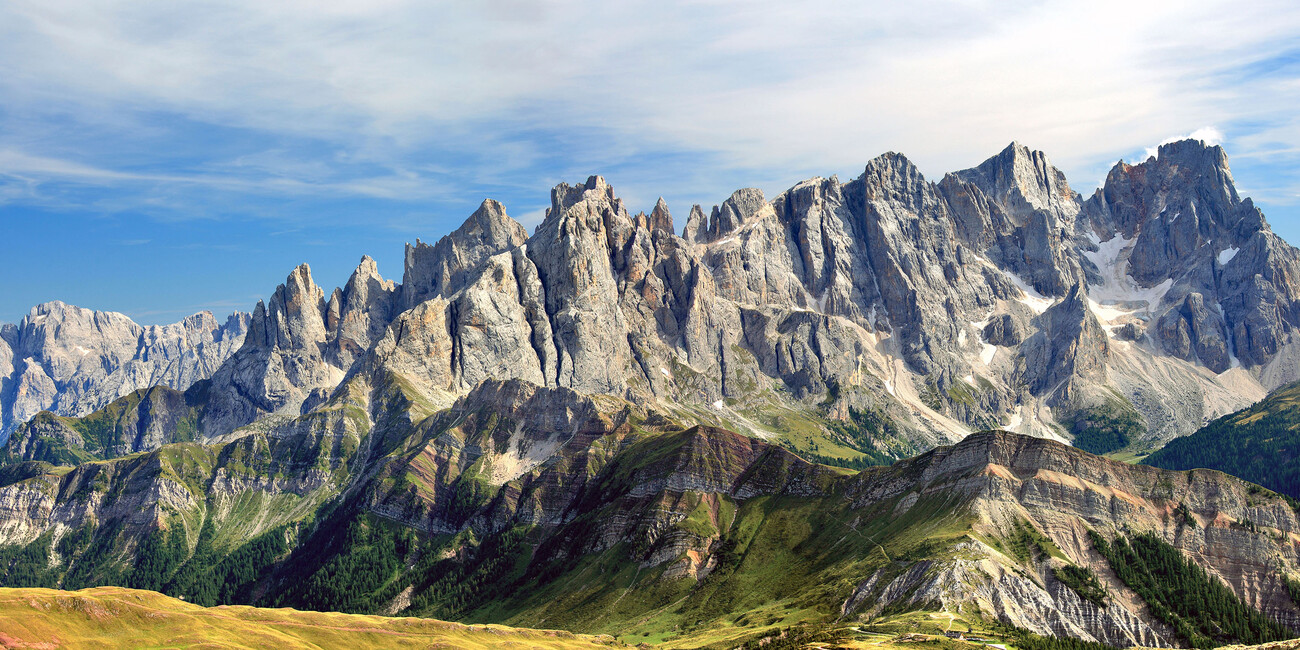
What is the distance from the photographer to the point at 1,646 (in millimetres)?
144750

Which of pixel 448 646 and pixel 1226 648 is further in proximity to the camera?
pixel 448 646

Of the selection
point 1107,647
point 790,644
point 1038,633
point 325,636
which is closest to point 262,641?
point 325,636

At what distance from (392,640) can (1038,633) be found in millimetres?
125667

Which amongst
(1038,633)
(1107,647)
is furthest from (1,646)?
(1107,647)

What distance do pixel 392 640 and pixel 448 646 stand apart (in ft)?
35.2

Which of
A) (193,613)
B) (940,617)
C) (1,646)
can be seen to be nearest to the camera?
(1,646)

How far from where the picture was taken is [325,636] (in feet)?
613

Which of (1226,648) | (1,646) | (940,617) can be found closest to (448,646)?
(1,646)

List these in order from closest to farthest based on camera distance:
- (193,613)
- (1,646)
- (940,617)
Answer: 1. (1,646)
2. (193,613)
3. (940,617)

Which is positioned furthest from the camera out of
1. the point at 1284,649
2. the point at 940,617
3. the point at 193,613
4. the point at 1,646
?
the point at 940,617

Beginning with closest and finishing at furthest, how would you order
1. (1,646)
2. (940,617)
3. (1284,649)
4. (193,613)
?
(1,646), (1284,649), (193,613), (940,617)

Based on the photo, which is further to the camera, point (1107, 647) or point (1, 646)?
point (1107, 647)

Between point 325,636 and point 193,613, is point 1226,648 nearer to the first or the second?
point 325,636

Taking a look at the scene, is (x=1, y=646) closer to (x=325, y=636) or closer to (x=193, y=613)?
(x=193, y=613)
